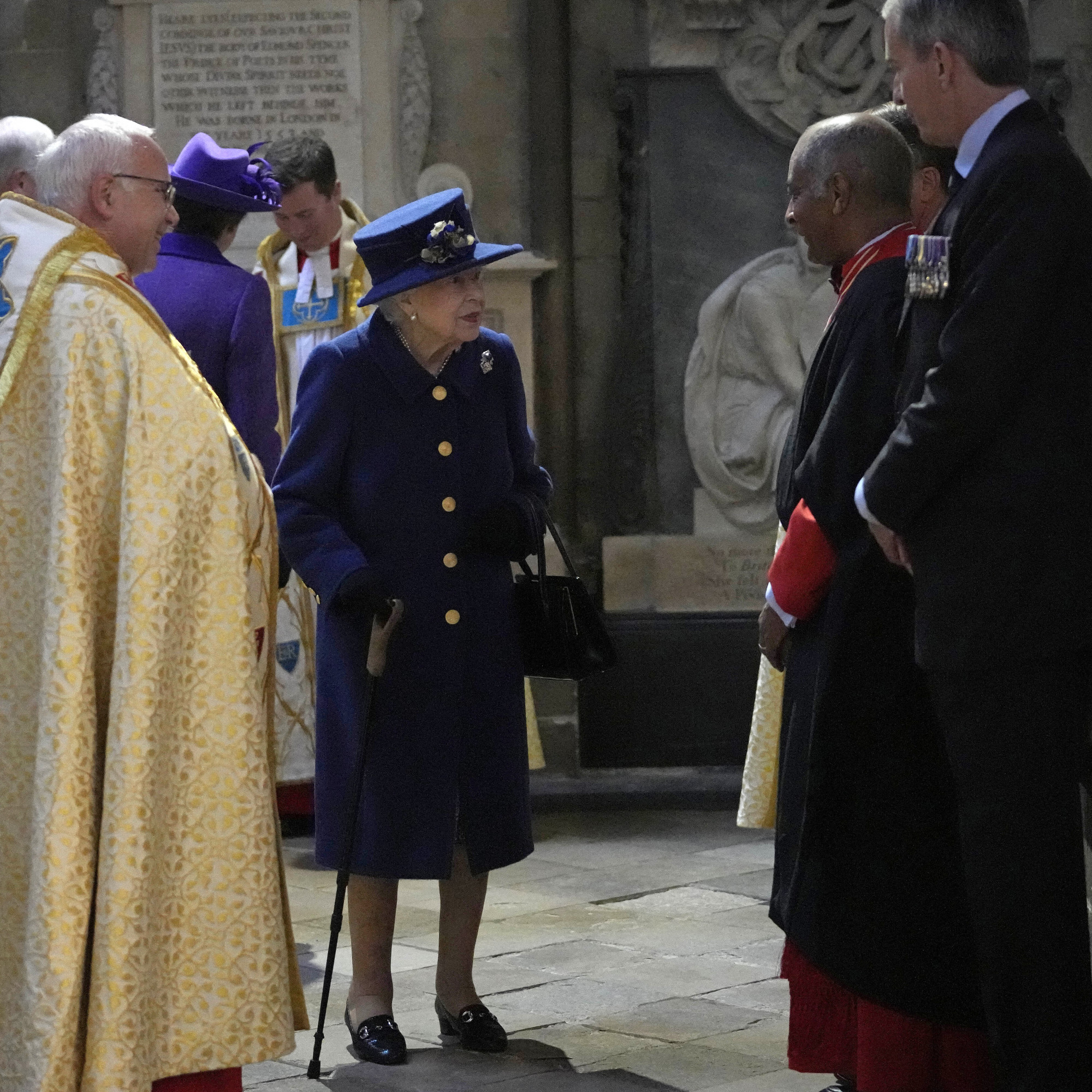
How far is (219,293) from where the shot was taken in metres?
4.98

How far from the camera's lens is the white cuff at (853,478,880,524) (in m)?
3.10

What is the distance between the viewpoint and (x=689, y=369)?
7.96 m

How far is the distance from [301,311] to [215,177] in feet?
4.60

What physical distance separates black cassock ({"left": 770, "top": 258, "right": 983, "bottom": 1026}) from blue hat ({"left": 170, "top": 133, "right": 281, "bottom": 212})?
2077 millimetres

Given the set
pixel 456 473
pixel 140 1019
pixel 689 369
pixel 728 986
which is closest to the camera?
pixel 140 1019

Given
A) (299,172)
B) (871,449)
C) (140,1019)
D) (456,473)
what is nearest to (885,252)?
(871,449)

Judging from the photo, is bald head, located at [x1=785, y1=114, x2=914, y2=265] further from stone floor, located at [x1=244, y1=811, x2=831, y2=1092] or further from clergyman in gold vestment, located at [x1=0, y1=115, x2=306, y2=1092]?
stone floor, located at [x1=244, y1=811, x2=831, y2=1092]

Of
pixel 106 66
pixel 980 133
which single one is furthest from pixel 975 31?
pixel 106 66

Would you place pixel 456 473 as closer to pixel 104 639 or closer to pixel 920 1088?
pixel 104 639

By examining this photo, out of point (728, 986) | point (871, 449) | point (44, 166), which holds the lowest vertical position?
point (728, 986)

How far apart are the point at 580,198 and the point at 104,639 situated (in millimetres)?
4964

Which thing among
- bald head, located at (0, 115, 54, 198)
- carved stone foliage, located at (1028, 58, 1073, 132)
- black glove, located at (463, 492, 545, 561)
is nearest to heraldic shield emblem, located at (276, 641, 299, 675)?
bald head, located at (0, 115, 54, 198)

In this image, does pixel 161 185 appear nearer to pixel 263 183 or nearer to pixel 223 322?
pixel 223 322

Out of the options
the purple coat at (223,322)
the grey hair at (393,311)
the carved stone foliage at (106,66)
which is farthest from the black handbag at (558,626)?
the carved stone foliage at (106,66)
